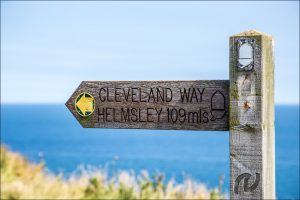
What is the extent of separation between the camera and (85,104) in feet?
12.6

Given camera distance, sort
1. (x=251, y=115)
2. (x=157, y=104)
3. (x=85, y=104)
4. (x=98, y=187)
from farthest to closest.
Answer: (x=98, y=187)
(x=85, y=104)
(x=157, y=104)
(x=251, y=115)

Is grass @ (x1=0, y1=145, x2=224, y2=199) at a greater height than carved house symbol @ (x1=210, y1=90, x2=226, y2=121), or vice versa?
carved house symbol @ (x1=210, y1=90, x2=226, y2=121)

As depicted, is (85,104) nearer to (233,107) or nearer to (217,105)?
(217,105)

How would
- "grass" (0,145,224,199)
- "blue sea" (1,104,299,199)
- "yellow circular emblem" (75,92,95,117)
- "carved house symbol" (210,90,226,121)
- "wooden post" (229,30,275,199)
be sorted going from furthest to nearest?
"blue sea" (1,104,299,199) < "grass" (0,145,224,199) < "yellow circular emblem" (75,92,95,117) < "carved house symbol" (210,90,226,121) < "wooden post" (229,30,275,199)

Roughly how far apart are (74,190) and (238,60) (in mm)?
3609

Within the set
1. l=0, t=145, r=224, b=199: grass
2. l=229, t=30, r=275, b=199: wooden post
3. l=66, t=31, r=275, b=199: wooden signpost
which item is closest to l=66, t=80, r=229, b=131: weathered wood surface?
l=66, t=31, r=275, b=199: wooden signpost

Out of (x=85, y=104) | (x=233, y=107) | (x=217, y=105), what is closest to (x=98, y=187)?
(x=85, y=104)

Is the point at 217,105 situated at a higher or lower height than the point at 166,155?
higher

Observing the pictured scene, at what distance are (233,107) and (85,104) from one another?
102 centimetres

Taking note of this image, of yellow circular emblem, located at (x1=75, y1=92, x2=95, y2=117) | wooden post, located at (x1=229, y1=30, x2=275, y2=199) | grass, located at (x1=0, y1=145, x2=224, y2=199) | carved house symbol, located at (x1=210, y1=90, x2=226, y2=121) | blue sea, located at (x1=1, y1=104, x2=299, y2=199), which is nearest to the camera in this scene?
wooden post, located at (x1=229, y1=30, x2=275, y2=199)

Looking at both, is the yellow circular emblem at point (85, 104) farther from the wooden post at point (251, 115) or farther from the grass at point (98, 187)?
the grass at point (98, 187)

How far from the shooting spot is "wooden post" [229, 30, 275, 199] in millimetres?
3268

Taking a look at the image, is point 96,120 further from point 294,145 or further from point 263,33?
point 294,145

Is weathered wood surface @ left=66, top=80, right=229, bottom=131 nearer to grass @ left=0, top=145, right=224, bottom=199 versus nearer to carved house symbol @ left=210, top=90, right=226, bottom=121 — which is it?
carved house symbol @ left=210, top=90, right=226, bottom=121
